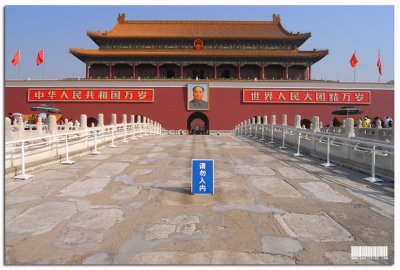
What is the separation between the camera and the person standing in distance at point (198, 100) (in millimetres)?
32125

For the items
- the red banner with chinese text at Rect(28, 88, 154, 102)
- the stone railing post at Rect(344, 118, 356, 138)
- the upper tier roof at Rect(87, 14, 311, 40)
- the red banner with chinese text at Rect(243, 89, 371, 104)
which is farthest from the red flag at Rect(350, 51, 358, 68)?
the stone railing post at Rect(344, 118, 356, 138)

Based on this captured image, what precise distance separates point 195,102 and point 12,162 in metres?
26.0

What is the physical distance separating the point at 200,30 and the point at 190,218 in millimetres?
36875

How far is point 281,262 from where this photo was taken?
3113 mm

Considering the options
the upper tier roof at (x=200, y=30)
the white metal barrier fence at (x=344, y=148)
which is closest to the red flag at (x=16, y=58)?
the upper tier roof at (x=200, y=30)

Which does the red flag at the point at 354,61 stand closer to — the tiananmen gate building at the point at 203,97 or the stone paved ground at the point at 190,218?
the tiananmen gate building at the point at 203,97

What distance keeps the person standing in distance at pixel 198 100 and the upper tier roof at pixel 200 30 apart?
7266 mm

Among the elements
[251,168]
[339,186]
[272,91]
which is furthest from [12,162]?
[272,91]

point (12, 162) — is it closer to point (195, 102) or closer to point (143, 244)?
point (143, 244)

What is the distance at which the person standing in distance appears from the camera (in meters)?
32.1

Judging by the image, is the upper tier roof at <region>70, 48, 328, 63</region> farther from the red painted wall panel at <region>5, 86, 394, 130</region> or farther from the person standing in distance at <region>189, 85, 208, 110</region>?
the person standing in distance at <region>189, 85, 208, 110</region>

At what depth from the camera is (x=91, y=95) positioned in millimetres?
32375

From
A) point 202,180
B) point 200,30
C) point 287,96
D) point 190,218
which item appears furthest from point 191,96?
point 190,218

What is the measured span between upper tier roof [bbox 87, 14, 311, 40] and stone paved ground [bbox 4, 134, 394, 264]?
102ft
